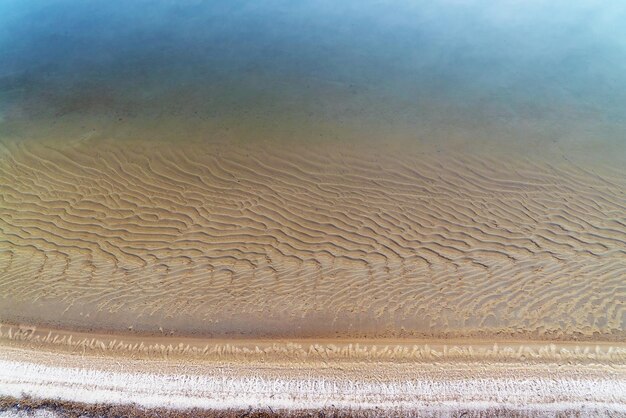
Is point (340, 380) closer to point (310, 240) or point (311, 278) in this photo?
point (311, 278)

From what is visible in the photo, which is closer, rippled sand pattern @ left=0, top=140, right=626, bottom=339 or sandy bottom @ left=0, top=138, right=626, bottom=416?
sandy bottom @ left=0, top=138, right=626, bottom=416

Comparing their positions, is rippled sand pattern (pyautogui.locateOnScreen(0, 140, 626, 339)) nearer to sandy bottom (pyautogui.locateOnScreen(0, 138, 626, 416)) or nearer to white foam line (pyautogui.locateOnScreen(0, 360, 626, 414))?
sandy bottom (pyautogui.locateOnScreen(0, 138, 626, 416))

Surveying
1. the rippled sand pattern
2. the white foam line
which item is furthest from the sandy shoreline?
the rippled sand pattern

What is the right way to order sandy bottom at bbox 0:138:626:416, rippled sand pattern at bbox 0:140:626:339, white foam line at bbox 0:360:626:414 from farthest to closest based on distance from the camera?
rippled sand pattern at bbox 0:140:626:339 → sandy bottom at bbox 0:138:626:416 → white foam line at bbox 0:360:626:414

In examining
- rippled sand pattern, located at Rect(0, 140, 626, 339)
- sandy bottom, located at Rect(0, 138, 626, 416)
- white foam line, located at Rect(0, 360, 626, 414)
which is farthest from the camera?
rippled sand pattern, located at Rect(0, 140, 626, 339)

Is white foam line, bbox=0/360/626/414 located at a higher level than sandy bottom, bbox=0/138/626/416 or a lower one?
lower

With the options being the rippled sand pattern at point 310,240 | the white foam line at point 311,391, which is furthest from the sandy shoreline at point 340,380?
the rippled sand pattern at point 310,240
